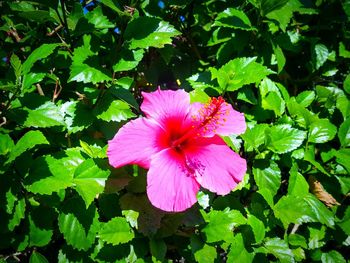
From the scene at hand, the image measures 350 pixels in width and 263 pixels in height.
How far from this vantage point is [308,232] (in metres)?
1.70

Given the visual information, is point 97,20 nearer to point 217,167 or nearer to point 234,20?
point 234,20

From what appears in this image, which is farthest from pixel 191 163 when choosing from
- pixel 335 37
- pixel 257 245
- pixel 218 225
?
pixel 335 37

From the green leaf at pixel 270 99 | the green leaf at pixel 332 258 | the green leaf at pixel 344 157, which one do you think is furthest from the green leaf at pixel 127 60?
the green leaf at pixel 332 258

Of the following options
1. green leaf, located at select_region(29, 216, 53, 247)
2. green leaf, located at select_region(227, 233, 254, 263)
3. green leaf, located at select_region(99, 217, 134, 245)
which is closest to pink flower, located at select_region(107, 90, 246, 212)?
green leaf, located at select_region(99, 217, 134, 245)

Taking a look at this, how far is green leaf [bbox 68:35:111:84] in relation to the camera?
1236 millimetres

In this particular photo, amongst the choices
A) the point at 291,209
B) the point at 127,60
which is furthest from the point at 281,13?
the point at 291,209

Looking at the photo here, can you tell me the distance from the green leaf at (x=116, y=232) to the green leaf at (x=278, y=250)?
0.62m

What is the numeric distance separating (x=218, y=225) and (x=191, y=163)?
0.31m

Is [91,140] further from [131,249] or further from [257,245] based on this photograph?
[257,245]

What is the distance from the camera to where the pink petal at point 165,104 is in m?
1.25

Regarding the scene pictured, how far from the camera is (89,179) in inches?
44.7

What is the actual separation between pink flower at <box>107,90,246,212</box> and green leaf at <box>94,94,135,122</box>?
112 millimetres

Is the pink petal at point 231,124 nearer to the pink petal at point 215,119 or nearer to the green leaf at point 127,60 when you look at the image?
the pink petal at point 215,119

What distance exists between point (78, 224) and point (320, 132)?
124cm
